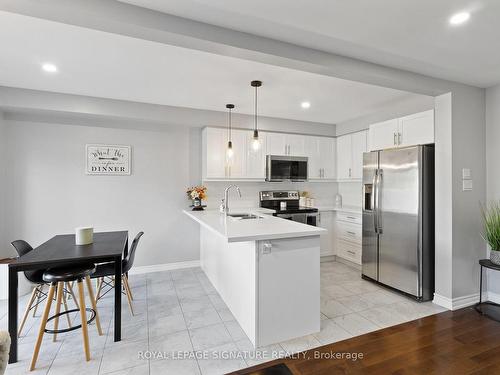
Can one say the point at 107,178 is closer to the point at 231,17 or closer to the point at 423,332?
the point at 231,17

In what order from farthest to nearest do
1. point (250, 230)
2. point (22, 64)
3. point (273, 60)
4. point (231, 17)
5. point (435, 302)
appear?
point (435, 302) → point (22, 64) → point (250, 230) → point (273, 60) → point (231, 17)

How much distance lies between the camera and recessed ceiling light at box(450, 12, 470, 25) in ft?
5.92

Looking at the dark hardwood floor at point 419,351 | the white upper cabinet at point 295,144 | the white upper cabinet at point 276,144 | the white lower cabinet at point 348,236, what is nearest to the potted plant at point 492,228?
the dark hardwood floor at point 419,351

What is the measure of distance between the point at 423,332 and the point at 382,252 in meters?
1.12

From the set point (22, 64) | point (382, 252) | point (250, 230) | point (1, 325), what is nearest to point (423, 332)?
point (382, 252)

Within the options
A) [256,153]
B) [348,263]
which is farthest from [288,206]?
[348,263]

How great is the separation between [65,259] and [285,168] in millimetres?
3373

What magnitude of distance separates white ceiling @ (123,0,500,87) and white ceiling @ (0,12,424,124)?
61 cm

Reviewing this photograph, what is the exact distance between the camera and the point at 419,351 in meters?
2.23

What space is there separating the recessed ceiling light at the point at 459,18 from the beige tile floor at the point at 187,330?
8.45ft

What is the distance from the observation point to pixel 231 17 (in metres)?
1.81

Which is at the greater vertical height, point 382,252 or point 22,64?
point 22,64

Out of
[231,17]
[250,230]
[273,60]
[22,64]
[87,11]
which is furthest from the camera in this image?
[22,64]

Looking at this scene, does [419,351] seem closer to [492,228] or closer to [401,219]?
[401,219]
